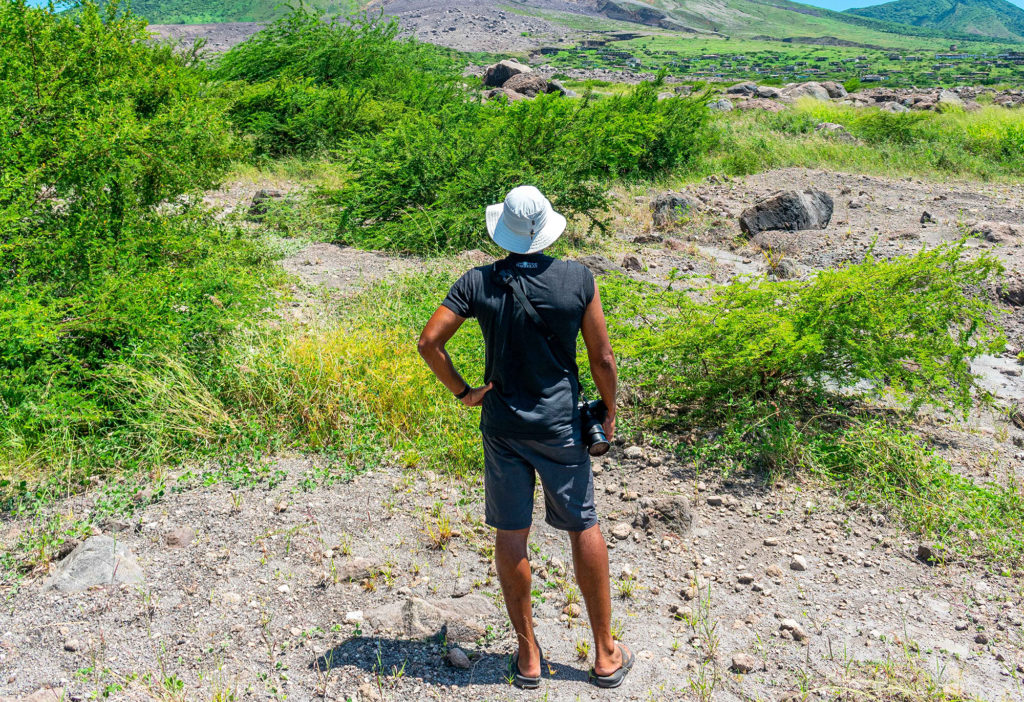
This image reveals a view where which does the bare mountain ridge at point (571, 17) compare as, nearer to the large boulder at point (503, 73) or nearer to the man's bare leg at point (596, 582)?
the large boulder at point (503, 73)

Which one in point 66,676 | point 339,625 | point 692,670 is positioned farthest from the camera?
point 339,625

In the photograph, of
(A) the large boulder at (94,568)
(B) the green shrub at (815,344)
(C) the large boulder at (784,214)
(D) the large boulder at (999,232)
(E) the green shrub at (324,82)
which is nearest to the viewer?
(A) the large boulder at (94,568)

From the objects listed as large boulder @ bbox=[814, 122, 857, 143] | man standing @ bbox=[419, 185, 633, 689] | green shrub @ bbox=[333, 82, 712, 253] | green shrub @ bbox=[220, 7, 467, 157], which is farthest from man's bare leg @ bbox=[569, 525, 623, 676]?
large boulder @ bbox=[814, 122, 857, 143]

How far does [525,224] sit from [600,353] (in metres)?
0.49

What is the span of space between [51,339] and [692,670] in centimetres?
354

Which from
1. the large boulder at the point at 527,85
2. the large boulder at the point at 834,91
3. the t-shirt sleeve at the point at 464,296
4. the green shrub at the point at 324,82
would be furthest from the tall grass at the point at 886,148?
the large boulder at the point at 834,91

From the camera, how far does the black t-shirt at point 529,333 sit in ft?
8.27

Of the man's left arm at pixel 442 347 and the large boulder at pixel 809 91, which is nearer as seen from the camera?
the man's left arm at pixel 442 347

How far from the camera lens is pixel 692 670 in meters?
2.90

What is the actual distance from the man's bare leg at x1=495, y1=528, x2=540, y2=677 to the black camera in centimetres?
37

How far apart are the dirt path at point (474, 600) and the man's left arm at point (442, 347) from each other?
3.21ft

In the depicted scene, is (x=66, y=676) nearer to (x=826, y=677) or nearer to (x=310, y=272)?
(x=826, y=677)

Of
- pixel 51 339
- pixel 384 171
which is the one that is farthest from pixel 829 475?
pixel 384 171

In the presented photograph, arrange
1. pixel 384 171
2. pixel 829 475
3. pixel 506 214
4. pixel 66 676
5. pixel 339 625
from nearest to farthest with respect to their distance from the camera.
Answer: pixel 506 214
pixel 66 676
pixel 339 625
pixel 829 475
pixel 384 171
